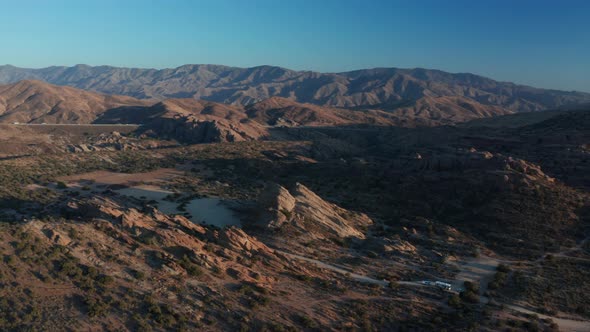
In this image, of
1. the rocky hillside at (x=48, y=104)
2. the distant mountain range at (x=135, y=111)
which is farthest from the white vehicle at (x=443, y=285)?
the rocky hillside at (x=48, y=104)

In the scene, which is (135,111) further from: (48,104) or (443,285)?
(443,285)

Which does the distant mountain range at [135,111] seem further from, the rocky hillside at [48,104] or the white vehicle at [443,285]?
the white vehicle at [443,285]

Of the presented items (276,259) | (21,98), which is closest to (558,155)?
(276,259)

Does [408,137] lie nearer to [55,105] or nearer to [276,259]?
[276,259]

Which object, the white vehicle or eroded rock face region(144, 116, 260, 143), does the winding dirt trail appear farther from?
eroded rock face region(144, 116, 260, 143)

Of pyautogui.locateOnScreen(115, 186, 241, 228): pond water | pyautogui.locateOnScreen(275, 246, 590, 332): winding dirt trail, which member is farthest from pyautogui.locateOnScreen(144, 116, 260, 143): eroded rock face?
pyautogui.locateOnScreen(275, 246, 590, 332): winding dirt trail

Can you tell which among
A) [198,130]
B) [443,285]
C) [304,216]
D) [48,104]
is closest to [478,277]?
[443,285]
